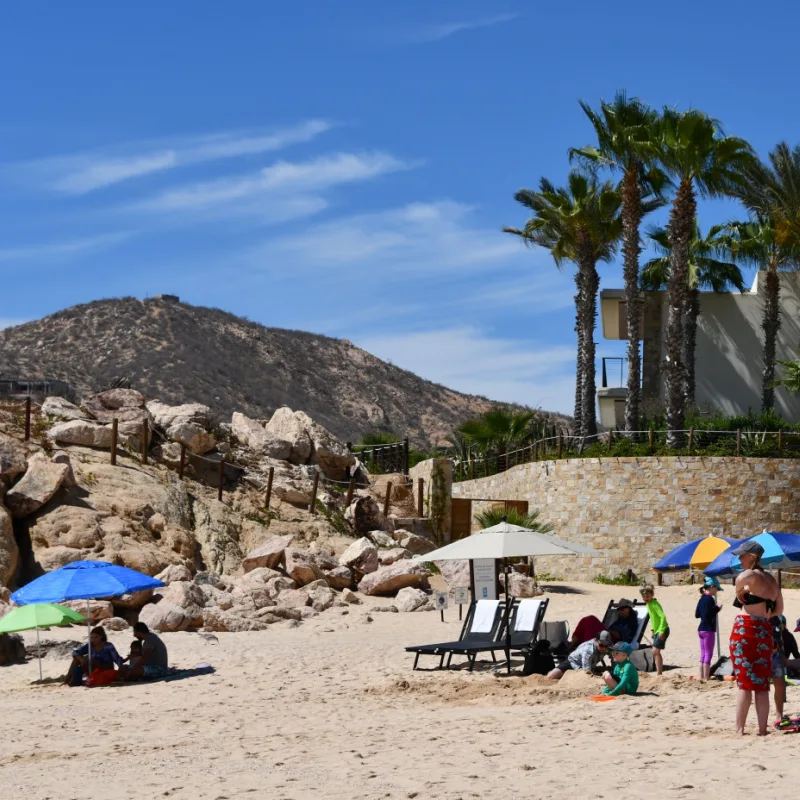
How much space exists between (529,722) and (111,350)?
216 feet

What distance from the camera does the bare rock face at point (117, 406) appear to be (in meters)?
28.0

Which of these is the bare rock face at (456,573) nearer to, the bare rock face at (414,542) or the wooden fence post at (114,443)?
the bare rock face at (414,542)

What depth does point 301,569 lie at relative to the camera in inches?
860

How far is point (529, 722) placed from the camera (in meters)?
9.69

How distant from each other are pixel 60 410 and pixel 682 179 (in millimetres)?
16222

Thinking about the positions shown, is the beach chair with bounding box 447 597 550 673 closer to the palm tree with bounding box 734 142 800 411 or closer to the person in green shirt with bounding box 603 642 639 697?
the person in green shirt with bounding box 603 642 639 697

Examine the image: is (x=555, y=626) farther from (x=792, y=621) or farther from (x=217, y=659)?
(x=792, y=621)

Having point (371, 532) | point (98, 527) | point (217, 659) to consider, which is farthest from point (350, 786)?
point (371, 532)

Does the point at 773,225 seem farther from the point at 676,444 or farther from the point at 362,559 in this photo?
the point at 362,559

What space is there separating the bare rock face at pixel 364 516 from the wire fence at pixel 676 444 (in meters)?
4.80

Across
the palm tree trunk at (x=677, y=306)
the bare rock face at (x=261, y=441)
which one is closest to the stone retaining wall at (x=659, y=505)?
the palm tree trunk at (x=677, y=306)

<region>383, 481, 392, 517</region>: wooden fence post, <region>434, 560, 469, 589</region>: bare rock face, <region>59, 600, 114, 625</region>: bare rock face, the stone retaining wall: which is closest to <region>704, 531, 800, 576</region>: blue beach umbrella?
<region>59, 600, 114, 625</region>: bare rock face

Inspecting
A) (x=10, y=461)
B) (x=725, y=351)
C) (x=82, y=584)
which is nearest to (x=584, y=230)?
(x=725, y=351)

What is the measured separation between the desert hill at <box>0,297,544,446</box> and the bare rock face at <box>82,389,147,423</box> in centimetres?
3527
